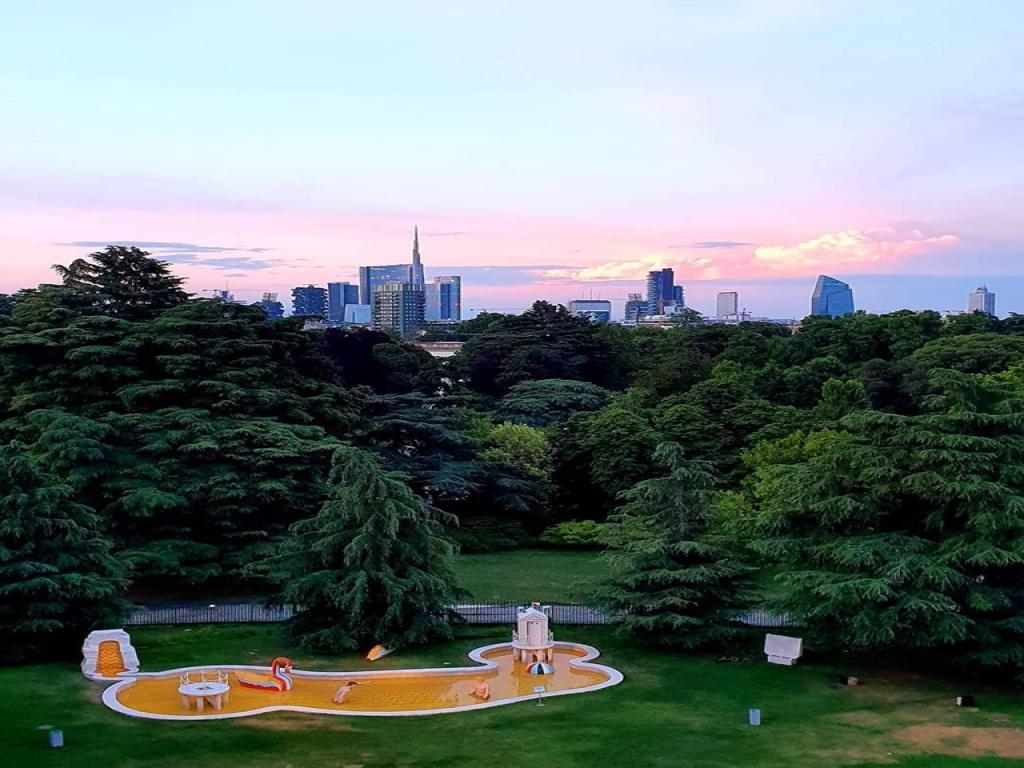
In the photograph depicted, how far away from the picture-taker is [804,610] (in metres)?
21.9

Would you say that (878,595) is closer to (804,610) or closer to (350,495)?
(804,610)

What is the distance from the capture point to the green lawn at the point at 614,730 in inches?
676

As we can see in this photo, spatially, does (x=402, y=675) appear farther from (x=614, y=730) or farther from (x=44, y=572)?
(x=44, y=572)

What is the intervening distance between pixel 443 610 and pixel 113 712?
7.89 meters

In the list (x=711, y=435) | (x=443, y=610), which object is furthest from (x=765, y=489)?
(x=443, y=610)

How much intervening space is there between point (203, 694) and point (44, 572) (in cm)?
516

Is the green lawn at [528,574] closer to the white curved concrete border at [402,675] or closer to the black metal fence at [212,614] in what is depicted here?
the white curved concrete border at [402,675]

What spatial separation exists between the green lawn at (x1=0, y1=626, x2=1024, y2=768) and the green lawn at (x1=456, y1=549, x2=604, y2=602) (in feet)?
26.0

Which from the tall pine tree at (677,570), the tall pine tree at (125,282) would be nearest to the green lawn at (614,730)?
the tall pine tree at (677,570)

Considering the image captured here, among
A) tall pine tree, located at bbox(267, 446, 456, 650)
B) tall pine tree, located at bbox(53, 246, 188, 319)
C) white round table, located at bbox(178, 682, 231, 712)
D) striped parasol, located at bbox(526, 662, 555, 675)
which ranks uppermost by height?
tall pine tree, located at bbox(53, 246, 188, 319)

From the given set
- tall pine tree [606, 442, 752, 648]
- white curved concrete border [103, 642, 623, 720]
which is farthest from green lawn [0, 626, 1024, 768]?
tall pine tree [606, 442, 752, 648]

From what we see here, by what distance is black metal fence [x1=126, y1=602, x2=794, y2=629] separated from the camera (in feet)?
85.2

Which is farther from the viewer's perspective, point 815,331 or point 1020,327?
point 1020,327

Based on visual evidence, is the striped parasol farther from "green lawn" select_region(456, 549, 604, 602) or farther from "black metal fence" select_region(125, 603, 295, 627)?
"black metal fence" select_region(125, 603, 295, 627)
